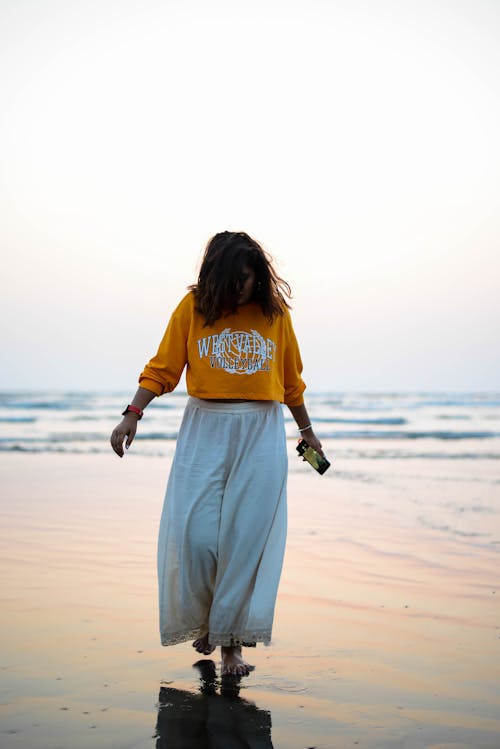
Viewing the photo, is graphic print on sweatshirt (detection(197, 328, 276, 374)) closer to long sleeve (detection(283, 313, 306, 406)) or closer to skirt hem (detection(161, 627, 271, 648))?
long sleeve (detection(283, 313, 306, 406))

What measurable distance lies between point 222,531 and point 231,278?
1.02 metres

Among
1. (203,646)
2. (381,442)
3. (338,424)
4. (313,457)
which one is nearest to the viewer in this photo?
(203,646)

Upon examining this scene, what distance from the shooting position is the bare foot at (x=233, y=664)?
3.49 m

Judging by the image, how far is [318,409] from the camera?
3061 centimetres

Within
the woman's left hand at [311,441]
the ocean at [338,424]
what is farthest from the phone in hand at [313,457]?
the ocean at [338,424]

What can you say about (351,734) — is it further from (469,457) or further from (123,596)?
(469,457)

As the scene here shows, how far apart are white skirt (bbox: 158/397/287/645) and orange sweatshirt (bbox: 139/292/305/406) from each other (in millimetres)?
84

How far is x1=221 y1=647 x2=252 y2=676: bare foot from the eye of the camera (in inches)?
137

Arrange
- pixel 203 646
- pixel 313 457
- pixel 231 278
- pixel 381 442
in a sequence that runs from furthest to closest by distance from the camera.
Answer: pixel 381 442
pixel 313 457
pixel 203 646
pixel 231 278

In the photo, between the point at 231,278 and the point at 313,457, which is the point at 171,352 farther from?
the point at 313,457

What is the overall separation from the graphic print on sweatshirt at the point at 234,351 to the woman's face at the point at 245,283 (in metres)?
0.14

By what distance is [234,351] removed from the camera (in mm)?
3502

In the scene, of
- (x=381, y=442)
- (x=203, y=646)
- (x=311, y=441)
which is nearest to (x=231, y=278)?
(x=311, y=441)

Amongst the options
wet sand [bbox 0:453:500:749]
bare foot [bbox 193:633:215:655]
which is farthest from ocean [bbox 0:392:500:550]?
bare foot [bbox 193:633:215:655]
